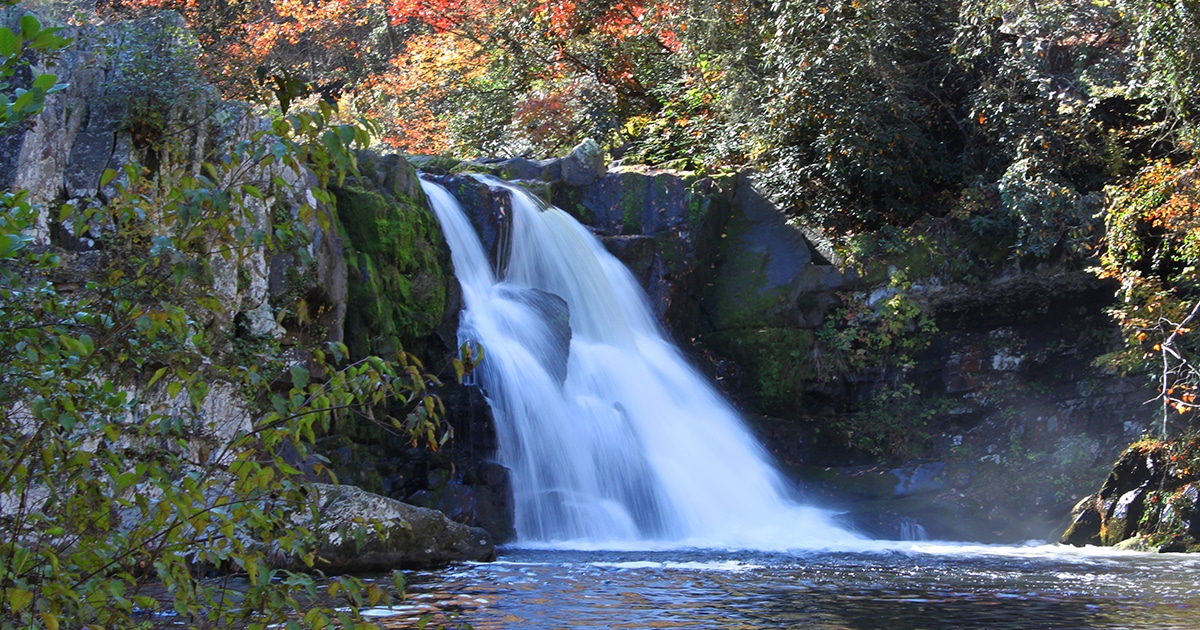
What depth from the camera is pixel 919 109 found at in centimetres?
1573

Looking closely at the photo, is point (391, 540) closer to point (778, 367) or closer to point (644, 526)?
point (644, 526)

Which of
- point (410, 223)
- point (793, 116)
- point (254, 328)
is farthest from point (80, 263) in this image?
point (793, 116)

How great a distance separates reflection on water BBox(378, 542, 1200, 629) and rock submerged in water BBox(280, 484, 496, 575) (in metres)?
0.33

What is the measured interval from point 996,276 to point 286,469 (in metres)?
13.7

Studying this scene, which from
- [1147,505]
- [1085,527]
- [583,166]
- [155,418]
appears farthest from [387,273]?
[155,418]

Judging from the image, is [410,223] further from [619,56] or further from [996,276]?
[619,56]

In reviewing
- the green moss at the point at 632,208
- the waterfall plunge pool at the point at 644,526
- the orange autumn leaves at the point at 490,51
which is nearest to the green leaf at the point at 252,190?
the waterfall plunge pool at the point at 644,526

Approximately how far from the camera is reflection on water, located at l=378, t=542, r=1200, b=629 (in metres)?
6.36

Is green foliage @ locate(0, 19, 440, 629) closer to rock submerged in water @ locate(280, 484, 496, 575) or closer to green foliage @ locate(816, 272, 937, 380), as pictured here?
rock submerged in water @ locate(280, 484, 496, 575)

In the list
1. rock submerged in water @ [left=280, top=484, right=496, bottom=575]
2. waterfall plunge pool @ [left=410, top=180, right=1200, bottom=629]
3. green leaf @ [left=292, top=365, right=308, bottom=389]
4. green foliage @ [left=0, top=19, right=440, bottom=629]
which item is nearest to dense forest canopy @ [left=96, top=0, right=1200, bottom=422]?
waterfall plunge pool @ [left=410, top=180, right=1200, bottom=629]

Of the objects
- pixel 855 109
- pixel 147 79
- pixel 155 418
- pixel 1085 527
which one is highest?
pixel 855 109

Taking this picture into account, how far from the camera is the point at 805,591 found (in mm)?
7520

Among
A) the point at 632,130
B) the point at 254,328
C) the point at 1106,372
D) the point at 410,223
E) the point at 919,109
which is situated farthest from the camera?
the point at 632,130

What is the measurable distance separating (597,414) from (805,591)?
5.29 meters
